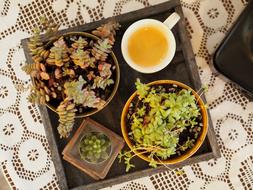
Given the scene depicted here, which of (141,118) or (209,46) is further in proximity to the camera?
(209,46)

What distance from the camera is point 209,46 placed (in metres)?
1.09

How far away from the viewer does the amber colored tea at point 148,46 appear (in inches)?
38.4

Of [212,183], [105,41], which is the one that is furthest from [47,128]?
[212,183]

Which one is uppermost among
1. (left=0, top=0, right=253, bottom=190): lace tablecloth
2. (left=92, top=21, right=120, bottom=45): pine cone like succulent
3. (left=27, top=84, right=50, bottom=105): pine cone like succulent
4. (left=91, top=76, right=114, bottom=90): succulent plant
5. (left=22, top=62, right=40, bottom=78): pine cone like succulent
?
(left=92, top=21, right=120, bottom=45): pine cone like succulent

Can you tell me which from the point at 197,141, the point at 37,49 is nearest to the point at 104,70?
the point at 37,49

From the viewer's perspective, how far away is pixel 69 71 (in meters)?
0.89

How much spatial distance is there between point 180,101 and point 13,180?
462mm

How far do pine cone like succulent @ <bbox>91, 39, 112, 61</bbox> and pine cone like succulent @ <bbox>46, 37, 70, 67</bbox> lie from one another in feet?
0.17

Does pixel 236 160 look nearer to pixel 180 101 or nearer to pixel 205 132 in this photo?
pixel 205 132

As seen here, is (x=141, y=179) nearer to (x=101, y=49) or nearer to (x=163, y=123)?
(x=163, y=123)

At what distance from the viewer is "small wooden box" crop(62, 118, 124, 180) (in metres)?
0.99

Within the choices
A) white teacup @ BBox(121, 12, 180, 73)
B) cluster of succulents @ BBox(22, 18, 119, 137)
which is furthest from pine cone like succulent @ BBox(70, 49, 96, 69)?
white teacup @ BBox(121, 12, 180, 73)

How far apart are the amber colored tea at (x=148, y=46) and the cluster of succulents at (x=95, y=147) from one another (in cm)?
17

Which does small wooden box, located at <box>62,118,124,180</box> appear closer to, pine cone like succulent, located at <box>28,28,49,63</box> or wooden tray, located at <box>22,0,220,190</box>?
wooden tray, located at <box>22,0,220,190</box>
